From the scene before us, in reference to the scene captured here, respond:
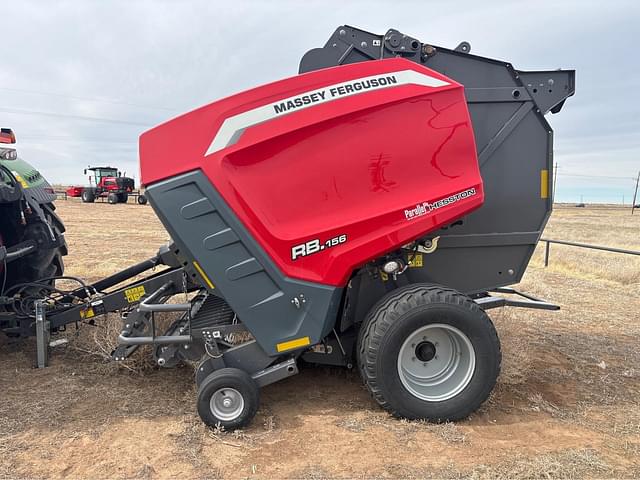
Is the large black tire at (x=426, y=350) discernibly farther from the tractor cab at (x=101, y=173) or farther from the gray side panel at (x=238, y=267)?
the tractor cab at (x=101, y=173)

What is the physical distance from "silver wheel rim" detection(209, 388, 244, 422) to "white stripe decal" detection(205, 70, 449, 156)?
1550 millimetres

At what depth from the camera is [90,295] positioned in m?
4.50

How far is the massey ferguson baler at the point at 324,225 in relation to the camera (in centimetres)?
317

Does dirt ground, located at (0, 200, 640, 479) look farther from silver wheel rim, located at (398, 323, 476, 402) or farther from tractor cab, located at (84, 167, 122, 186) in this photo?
tractor cab, located at (84, 167, 122, 186)

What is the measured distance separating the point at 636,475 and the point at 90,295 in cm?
428

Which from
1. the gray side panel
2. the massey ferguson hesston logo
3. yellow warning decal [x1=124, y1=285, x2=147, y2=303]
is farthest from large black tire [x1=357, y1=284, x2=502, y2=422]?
yellow warning decal [x1=124, y1=285, x2=147, y2=303]

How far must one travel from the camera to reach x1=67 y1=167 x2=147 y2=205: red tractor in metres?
32.6

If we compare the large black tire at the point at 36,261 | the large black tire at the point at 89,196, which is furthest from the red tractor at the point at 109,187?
the large black tire at the point at 36,261

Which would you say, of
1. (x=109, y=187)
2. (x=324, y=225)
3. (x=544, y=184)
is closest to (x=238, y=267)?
(x=324, y=225)

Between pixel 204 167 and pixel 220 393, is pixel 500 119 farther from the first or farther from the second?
pixel 220 393

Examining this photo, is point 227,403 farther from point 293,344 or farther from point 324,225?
point 324,225

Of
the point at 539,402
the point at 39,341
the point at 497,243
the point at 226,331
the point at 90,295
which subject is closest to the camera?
the point at 226,331

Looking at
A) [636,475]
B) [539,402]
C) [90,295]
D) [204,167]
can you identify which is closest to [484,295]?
[539,402]

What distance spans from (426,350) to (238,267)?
1417 millimetres
